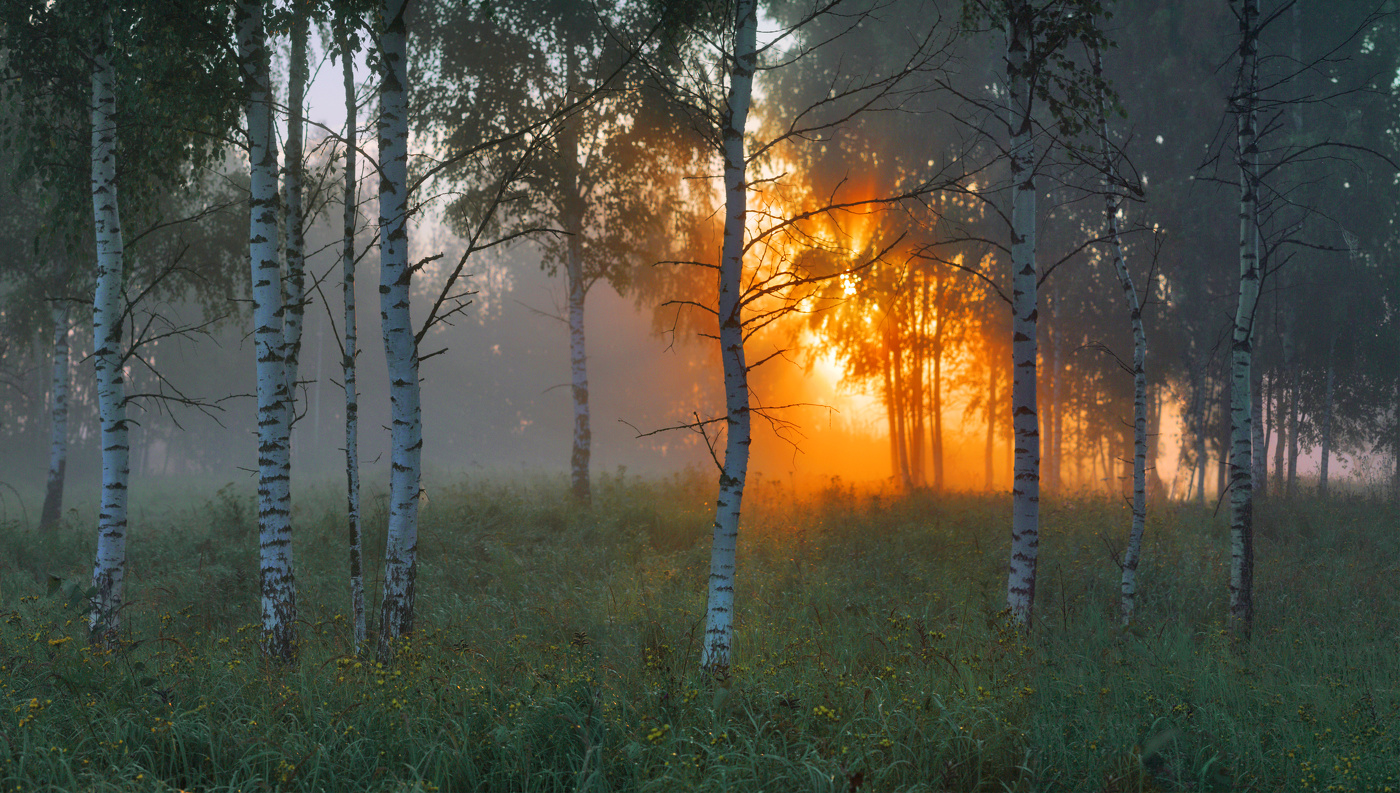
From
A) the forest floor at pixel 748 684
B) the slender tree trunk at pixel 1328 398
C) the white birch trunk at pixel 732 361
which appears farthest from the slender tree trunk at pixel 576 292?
the slender tree trunk at pixel 1328 398

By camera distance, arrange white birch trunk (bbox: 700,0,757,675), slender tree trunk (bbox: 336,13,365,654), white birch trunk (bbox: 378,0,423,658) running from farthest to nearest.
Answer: slender tree trunk (bbox: 336,13,365,654) < white birch trunk (bbox: 378,0,423,658) < white birch trunk (bbox: 700,0,757,675)

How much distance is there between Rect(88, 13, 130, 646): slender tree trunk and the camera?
6.48 m

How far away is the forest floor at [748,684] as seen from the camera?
11.9ft

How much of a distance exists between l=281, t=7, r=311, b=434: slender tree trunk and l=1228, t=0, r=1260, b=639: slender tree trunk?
918cm

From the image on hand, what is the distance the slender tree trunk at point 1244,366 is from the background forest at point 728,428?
0.07 meters

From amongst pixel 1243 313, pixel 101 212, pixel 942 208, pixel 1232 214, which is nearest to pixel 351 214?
pixel 101 212

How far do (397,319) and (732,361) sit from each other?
2764 mm

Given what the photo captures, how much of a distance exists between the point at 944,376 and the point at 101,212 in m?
22.8

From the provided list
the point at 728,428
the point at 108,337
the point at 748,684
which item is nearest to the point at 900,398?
the point at 728,428

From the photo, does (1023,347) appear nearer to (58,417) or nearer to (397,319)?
(397,319)

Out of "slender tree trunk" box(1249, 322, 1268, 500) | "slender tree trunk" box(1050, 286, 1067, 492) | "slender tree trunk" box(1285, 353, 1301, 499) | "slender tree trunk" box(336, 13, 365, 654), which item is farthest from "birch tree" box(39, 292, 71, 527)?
"slender tree trunk" box(1285, 353, 1301, 499)

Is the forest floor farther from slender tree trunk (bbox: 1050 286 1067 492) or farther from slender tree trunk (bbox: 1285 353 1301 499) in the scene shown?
slender tree trunk (bbox: 1050 286 1067 492)

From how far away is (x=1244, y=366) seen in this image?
7.18m

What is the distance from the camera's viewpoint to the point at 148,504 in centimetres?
2094
